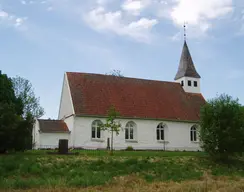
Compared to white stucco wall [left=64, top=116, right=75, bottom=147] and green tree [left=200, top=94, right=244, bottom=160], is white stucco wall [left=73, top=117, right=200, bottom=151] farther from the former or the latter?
green tree [left=200, top=94, right=244, bottom=160]

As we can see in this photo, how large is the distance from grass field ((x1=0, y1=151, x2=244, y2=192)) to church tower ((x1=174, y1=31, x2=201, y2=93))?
77.5 ft

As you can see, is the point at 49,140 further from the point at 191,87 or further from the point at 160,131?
the point at 191,87


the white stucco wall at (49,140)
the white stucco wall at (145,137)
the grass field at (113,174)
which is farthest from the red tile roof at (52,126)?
the grass field at (113,174)

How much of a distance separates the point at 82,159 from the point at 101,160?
4.01 ft

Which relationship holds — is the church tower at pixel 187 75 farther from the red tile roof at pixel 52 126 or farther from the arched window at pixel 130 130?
the red tile roof at pixel 52 126

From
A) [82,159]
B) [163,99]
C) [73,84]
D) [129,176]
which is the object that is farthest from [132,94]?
[129,176]

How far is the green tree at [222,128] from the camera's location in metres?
26.4

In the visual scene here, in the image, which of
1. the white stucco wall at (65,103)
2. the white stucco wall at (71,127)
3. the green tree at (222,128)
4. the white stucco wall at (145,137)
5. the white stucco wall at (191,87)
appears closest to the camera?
the green tree at (222,128)

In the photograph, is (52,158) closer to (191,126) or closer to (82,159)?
(82,159)

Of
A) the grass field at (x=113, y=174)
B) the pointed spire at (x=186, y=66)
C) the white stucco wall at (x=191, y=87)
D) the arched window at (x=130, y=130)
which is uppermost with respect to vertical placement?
the pointed spire at (x=186, y=66)

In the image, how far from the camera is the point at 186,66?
162 ft

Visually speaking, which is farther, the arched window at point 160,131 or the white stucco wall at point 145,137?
the arched window at point 160,131

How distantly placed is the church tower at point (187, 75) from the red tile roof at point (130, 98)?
2.56 meters

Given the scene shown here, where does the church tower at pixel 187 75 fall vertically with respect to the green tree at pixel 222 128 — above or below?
above
